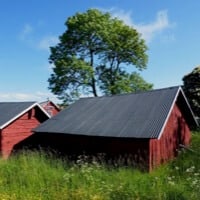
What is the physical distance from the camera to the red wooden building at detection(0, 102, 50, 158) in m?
26.4

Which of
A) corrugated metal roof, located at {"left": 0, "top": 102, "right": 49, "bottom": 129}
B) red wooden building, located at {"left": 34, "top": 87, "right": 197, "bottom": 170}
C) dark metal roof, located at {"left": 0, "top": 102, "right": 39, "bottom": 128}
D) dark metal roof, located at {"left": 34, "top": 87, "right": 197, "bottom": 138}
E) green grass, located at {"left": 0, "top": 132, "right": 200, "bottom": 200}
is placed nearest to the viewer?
green grass, located at {"left": 0, "top": 132, "right": 200, "bottom": 200}

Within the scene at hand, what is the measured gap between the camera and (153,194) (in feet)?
31.4

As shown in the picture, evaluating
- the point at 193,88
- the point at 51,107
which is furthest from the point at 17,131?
the point at 193,88

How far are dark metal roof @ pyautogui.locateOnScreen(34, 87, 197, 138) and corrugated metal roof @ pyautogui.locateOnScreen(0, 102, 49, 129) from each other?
338 cm

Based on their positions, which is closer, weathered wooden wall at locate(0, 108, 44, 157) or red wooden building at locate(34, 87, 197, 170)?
red wooden building at locate(34, 87, 197, 170)

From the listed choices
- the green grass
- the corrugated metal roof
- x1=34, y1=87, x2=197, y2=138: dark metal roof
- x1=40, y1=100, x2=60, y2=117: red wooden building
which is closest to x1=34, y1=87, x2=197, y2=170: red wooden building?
x1=34, y1=87, x2=197, y2=138: dark metal roof

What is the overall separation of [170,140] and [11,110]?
12863 mm

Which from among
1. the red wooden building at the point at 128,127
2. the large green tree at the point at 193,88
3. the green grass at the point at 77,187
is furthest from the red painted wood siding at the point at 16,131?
the green grass at the point at 77,187

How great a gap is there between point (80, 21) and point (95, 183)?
29538 mm

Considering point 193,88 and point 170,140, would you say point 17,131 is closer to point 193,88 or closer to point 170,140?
point 170,140

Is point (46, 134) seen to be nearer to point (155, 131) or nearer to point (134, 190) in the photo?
point (155, 131)

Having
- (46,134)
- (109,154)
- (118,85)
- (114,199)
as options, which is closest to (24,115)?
(46,134)

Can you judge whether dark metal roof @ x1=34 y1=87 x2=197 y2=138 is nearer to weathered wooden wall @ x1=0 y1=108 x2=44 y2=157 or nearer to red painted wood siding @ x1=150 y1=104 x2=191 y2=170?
red painted wood siding @ x1=150 y1=104 x2=191 y2=170

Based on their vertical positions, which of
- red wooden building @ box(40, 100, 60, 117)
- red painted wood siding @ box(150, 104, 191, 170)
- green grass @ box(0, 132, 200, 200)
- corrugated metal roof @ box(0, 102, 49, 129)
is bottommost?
green grass @ box(0, 132, 200, 200)
